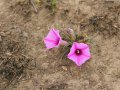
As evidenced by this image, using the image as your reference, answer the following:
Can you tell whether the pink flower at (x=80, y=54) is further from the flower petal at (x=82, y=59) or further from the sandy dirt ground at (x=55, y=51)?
the sandy dirt ground at (x=55, y=51)

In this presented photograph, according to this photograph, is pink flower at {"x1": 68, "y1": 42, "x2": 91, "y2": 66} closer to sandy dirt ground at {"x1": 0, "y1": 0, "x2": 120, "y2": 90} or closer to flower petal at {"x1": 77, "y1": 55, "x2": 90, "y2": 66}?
flower petal at {"x1": 77, "y1": 55, "x2": 90, "y2": 66}

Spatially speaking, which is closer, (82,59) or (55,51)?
(82,59)

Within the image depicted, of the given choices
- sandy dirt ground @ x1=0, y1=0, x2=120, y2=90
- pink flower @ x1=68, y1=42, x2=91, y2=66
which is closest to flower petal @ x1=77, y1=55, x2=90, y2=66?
pink flower @ x1=68, y1=42, x2=91, y2=66

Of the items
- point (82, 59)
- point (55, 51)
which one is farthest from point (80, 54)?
point (55, 51)

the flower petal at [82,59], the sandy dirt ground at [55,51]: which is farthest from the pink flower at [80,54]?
the sandy dirt ground at [55,51]

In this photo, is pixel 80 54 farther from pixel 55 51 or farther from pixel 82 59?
Result: pixel 55 51
